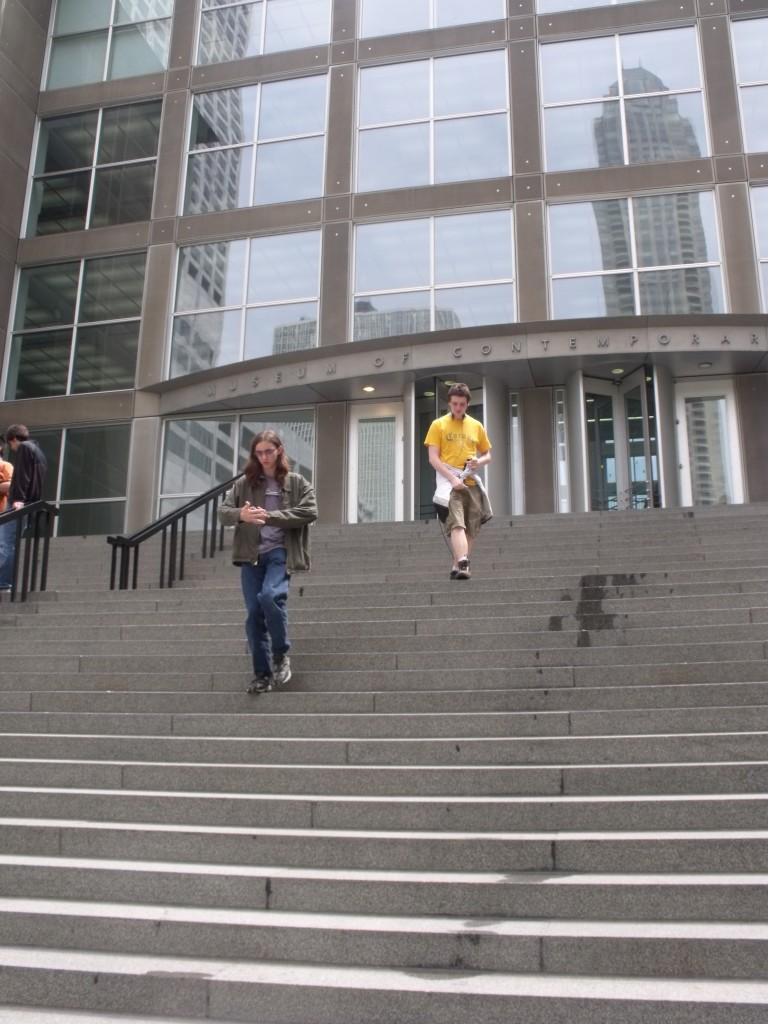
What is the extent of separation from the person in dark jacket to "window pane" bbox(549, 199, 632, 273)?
10404mm

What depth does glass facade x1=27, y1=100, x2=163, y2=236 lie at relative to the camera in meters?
19.8

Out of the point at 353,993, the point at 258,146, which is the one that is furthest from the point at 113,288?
the point at 353,993

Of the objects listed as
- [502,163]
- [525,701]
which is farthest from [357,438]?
[525,701]

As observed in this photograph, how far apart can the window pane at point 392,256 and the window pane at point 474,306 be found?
2.07ft

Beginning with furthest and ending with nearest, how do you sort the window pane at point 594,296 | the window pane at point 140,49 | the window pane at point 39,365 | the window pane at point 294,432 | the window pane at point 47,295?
the window pane at point 140,49
the window pane at point 47,295
the window pane at point 39,365
the window pane at point 294,432
the window pane at point 594,296

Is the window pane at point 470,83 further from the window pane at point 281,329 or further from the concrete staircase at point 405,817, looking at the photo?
the concrete staircase at point 405,817

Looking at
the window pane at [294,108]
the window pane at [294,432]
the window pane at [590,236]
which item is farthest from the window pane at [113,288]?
the window pane at [590,236]

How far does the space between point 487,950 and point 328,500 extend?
13.9 meters

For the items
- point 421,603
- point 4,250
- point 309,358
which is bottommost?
point 421,603

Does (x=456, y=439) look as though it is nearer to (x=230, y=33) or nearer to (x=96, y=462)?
(x=96, y=462)

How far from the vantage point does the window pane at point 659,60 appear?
17.4m

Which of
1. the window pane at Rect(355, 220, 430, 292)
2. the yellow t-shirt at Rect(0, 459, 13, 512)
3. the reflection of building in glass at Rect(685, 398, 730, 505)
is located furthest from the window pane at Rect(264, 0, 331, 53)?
the yellow t-shirt at Rect(0, 459, 13, 512)

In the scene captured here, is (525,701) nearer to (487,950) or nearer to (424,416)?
(487,950)

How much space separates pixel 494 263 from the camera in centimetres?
1705
